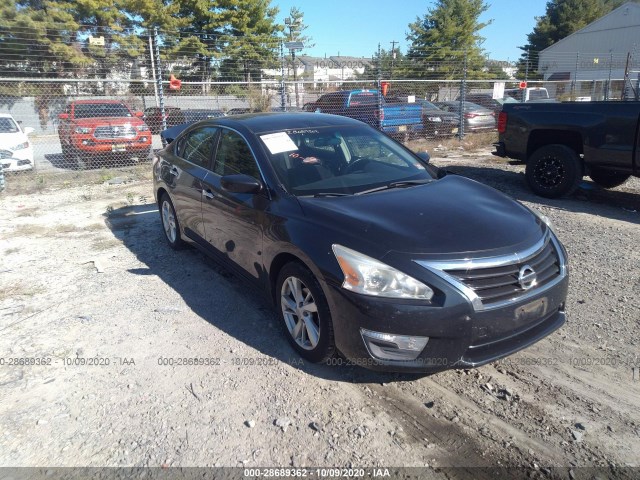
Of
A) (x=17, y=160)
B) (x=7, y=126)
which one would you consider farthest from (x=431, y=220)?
(x=7, y=126)

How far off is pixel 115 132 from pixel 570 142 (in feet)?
31.9

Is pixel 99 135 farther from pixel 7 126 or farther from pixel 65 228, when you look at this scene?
pixel 65 228

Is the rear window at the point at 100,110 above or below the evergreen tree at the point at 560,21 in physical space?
below

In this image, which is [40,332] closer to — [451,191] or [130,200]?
[451,191]

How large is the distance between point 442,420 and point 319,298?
1010 mm

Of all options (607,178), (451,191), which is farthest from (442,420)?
(607,178)

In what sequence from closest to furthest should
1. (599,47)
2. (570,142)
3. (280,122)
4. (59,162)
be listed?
(280,122)
(570,142)
(59,162)
(599,47)

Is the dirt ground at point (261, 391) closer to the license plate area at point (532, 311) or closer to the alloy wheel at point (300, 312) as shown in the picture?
the alloy wheel at point (300, 312)

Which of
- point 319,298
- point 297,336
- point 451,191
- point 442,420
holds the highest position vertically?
point 451,191

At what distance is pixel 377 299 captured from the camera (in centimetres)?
273

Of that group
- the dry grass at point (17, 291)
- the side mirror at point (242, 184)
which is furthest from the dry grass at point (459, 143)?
the dry grass at point (17, 291)

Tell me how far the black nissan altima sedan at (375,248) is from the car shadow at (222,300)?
203 millimetres

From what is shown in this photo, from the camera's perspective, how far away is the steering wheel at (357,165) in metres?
3.99

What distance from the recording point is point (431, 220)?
3098mm
